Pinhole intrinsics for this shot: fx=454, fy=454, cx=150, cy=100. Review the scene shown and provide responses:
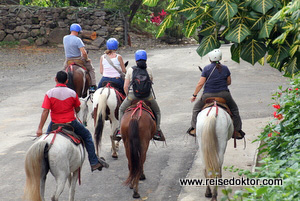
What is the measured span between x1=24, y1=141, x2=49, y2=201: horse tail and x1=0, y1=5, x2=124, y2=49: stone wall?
20353 mm

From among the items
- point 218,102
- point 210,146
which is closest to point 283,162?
point 210,146

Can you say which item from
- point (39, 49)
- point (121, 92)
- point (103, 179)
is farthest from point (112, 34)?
point (103, 179)

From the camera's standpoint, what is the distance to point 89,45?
25.3m

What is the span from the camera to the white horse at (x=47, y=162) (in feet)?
20.1

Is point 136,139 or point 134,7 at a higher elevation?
point 136,139

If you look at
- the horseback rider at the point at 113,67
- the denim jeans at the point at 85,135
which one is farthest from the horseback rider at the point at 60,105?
the horseback rider at the point at 113,67

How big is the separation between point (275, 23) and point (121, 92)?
437cm

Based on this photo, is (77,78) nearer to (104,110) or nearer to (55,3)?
(104,110)

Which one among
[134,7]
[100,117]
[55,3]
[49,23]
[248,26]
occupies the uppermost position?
[248,26]

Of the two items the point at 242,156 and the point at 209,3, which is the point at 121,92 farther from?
the point at 209,3

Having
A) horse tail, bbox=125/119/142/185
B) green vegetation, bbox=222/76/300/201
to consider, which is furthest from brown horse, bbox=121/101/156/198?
green vegetation, bbox=222/76/300/201

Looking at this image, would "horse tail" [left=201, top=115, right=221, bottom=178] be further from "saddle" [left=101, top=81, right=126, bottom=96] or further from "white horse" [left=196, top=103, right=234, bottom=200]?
"saddle" [left=101, top=81, right=126, bottom=96]

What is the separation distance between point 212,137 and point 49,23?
21.1 metres

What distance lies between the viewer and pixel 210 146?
22.7 ft
